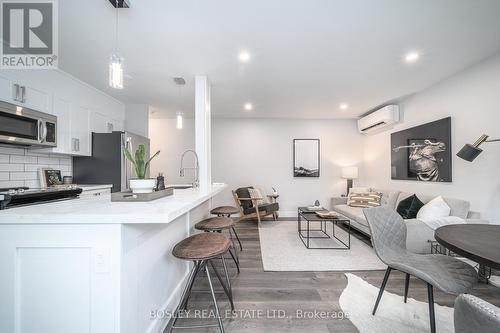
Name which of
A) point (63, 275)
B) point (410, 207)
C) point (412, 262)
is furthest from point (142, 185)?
point (410, 207)

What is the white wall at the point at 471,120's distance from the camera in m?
2.39

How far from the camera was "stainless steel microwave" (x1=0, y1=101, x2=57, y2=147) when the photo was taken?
2.03 m

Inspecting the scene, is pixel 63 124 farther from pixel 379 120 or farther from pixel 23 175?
pixel 379 120

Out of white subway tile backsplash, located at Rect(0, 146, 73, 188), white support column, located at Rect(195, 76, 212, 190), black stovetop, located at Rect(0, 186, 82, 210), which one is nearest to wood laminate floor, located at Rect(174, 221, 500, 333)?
white support column, located at Rect(195, 76, 212, 190)

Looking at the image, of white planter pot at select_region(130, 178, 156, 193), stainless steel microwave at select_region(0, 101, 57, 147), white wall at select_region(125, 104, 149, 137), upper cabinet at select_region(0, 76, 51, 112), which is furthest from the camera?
white wall at select_region(125, 104, 149, 137)

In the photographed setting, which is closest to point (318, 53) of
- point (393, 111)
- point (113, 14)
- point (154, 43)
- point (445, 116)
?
point (154, 43)

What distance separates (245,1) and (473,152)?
9.36ft

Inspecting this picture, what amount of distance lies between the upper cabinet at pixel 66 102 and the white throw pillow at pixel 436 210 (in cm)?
495

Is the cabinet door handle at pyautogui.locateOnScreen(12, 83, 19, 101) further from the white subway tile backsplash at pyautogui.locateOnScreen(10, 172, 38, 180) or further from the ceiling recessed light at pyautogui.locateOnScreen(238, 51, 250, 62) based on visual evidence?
the ceiling recessed light at pyautogui.locateOnScreen(238, 51, 250, 62)

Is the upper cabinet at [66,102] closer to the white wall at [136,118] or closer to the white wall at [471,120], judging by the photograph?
the white wall at [136,118]

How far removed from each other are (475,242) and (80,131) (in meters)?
4.40

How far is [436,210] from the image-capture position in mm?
2656

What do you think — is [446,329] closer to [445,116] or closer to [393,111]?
[445,116]

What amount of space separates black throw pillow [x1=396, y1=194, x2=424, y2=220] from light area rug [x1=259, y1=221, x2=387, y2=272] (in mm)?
739
